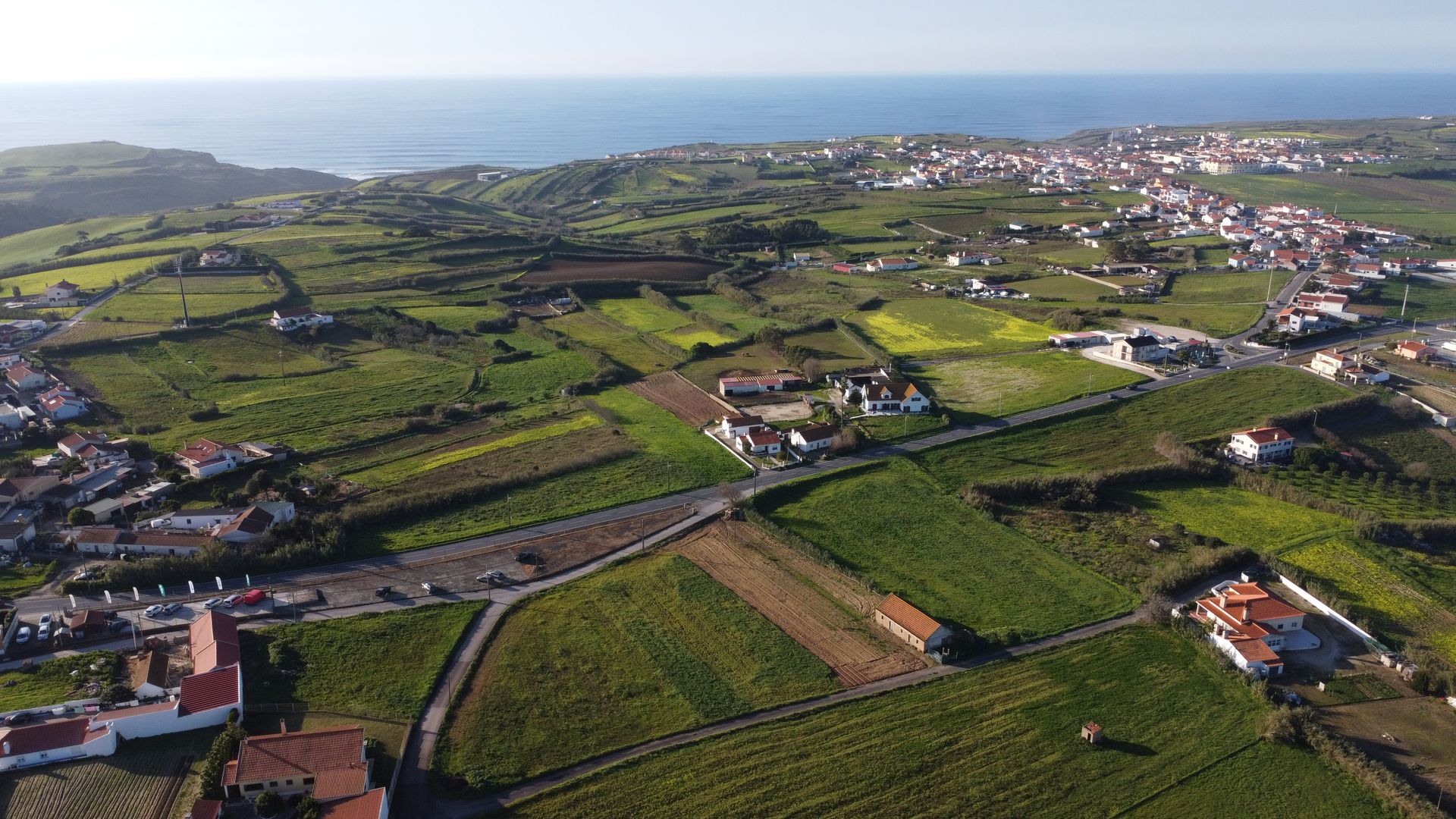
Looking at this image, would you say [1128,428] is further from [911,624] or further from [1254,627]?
[911,624]

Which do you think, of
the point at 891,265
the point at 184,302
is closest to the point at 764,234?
the point at 891,265

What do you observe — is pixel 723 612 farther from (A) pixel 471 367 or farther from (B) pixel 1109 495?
(A) pixel 471 367

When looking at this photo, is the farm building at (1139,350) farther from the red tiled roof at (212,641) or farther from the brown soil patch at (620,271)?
the red tiled roof at (212,641)

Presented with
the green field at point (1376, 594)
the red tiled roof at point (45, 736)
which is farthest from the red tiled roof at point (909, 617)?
the red tiled roof at point (45, 736)

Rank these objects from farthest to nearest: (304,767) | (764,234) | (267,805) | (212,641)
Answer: (764,234)
(212,641)
(304,767)
(267,805)

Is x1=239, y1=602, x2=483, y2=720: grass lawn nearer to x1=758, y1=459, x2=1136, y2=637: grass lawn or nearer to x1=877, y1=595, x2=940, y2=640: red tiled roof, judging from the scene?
x1=877, y1=595, x2=940, y2=640: red tiled roof
